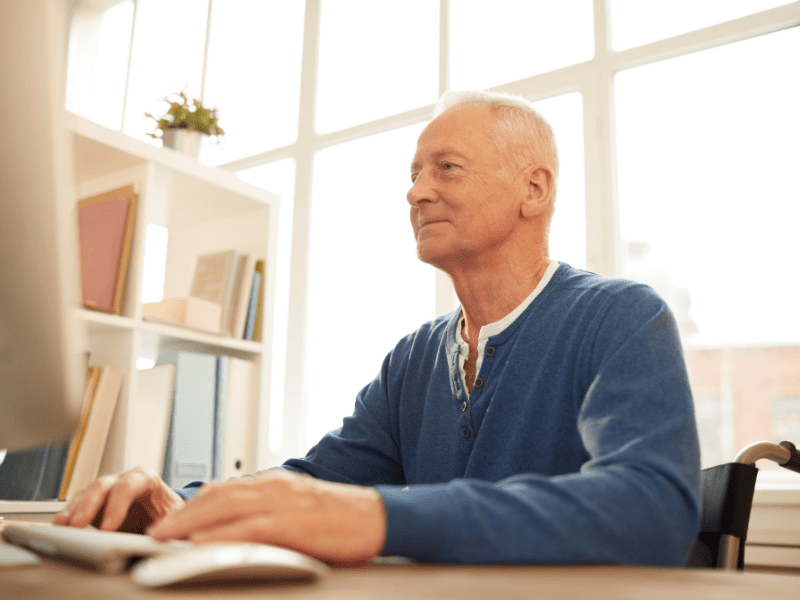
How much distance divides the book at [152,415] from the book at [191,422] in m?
0.02

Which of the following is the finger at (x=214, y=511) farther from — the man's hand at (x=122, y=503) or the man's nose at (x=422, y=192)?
the man's nose at (x=422, y=192)

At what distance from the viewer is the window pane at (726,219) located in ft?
6.34

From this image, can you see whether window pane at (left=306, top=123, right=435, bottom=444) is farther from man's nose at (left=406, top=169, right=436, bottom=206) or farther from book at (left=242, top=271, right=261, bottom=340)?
man's nose at (left=406, top=169, right=436, bottom=206)

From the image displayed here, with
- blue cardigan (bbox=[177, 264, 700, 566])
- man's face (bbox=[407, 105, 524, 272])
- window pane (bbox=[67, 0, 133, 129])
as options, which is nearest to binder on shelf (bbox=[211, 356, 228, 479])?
blue cardigan (bbox=[177, 264, 700, 566])

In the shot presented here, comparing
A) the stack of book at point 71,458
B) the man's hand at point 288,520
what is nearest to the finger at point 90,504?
the man's hand at point 288,520

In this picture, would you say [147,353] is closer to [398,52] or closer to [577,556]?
[398,52]

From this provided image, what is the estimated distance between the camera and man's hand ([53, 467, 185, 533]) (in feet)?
2.85

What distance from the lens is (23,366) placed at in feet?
1.39

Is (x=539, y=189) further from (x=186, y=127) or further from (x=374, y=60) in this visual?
(x=374, y=60)

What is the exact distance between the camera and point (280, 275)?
3.00m

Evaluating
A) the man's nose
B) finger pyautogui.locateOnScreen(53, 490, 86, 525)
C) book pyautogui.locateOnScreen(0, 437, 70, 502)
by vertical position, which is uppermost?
the man's nose

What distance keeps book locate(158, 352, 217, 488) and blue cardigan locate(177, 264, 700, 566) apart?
83 cm

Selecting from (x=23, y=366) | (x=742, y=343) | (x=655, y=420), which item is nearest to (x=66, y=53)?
(x=23, y=366)

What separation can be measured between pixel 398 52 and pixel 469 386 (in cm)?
202
